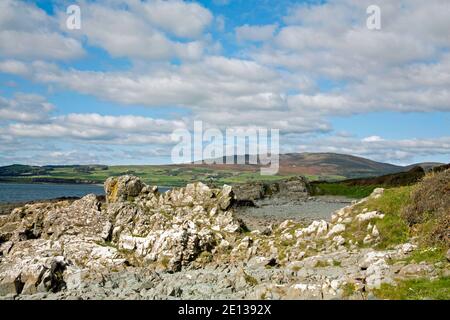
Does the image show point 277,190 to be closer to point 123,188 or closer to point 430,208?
point 123,188

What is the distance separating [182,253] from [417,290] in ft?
56.6

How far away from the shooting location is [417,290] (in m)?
16.5

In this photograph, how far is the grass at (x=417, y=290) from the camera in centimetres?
1578

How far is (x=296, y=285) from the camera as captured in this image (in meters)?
19.0

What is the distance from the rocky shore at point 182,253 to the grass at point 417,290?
0.50 meters

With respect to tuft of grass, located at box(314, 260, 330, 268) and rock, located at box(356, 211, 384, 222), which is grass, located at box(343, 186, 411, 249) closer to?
rock, located at box(356, 211, 384, 222)

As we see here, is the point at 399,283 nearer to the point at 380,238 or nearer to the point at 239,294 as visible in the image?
the point at 239,294

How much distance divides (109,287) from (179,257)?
20.8 feet

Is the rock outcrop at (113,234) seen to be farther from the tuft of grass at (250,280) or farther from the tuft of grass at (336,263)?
the tuft of grass at (336,263)

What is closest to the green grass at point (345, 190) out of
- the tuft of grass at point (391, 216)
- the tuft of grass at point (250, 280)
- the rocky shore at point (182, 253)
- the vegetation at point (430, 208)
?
the rocky shore at point (182, 253)

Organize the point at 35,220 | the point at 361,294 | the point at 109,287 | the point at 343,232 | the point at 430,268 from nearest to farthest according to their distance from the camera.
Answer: the point at 361,294
the point at 430,268
the point at 109,287
the point at 343,232
the point at 35,220

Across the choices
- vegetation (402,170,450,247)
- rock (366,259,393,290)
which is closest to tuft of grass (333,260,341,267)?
rock (366,259,393,290)

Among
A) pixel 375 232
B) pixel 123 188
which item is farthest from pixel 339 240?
pixel 123 188
